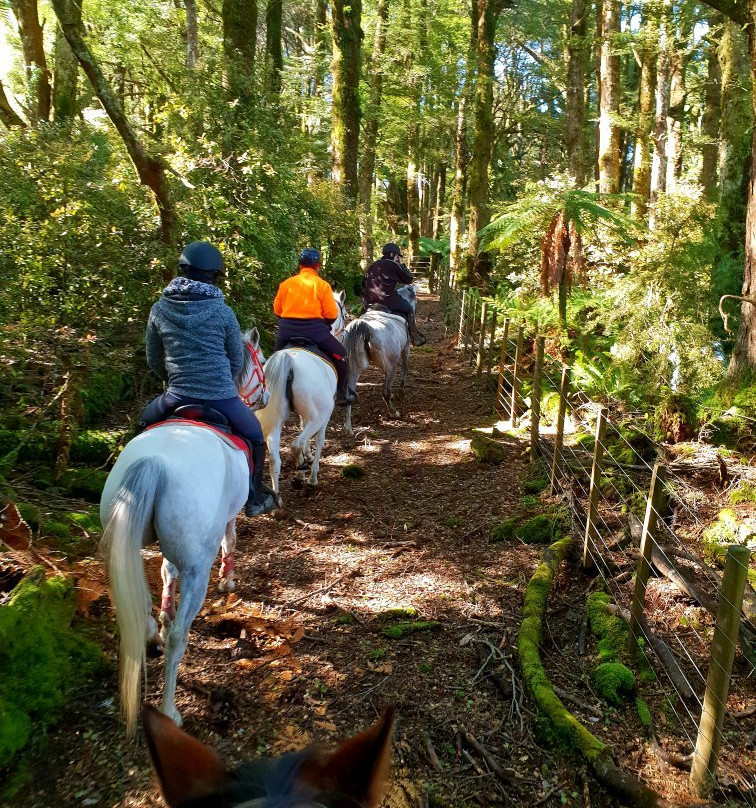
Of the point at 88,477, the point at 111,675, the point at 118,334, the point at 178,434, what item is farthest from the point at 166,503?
the point at 118,334

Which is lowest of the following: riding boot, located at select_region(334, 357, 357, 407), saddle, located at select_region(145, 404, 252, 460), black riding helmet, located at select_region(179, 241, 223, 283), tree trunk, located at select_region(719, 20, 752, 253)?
riding boot, located at select_region(334, 357, 357, 407)

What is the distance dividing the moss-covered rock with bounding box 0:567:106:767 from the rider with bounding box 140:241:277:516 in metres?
1.35

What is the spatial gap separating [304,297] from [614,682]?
5.49 metres

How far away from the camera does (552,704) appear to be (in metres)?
3.66

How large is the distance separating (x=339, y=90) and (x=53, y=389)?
12579 mm

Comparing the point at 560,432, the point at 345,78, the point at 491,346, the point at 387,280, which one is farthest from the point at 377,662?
the point at 345,78

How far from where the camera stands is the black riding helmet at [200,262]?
14.4ft

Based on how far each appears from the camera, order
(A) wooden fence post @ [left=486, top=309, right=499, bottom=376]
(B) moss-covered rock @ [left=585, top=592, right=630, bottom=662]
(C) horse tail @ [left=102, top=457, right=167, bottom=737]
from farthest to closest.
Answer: (A) wooden fence post @ [left=486, top=309, right=499, bottom=376]
(B) moss-covered rock @ [left=585, top=592, right=630, bottom=662]
(C) horse tail @ [left=102, top=457, right=167, bottom=737]

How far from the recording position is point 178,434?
3.86m

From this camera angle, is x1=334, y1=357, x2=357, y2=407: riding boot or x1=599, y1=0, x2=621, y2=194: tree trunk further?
x1=599, y1=0, x2=621, y2=194: tree trunk

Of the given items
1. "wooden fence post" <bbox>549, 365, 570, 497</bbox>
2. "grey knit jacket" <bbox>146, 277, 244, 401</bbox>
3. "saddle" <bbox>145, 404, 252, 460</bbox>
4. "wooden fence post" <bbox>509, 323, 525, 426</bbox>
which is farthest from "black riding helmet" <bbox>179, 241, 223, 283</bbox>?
"wooden fence post" <bbox>509, 323, 525, 426</bbox>

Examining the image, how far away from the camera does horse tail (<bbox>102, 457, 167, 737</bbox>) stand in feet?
10.4

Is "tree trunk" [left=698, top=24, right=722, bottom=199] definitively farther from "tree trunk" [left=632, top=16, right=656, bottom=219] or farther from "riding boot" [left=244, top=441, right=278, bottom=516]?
"riding boot" [left=244, top=441, right=278, bottom=516]

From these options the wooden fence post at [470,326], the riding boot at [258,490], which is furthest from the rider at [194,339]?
the wooden fence post at [470,326]
